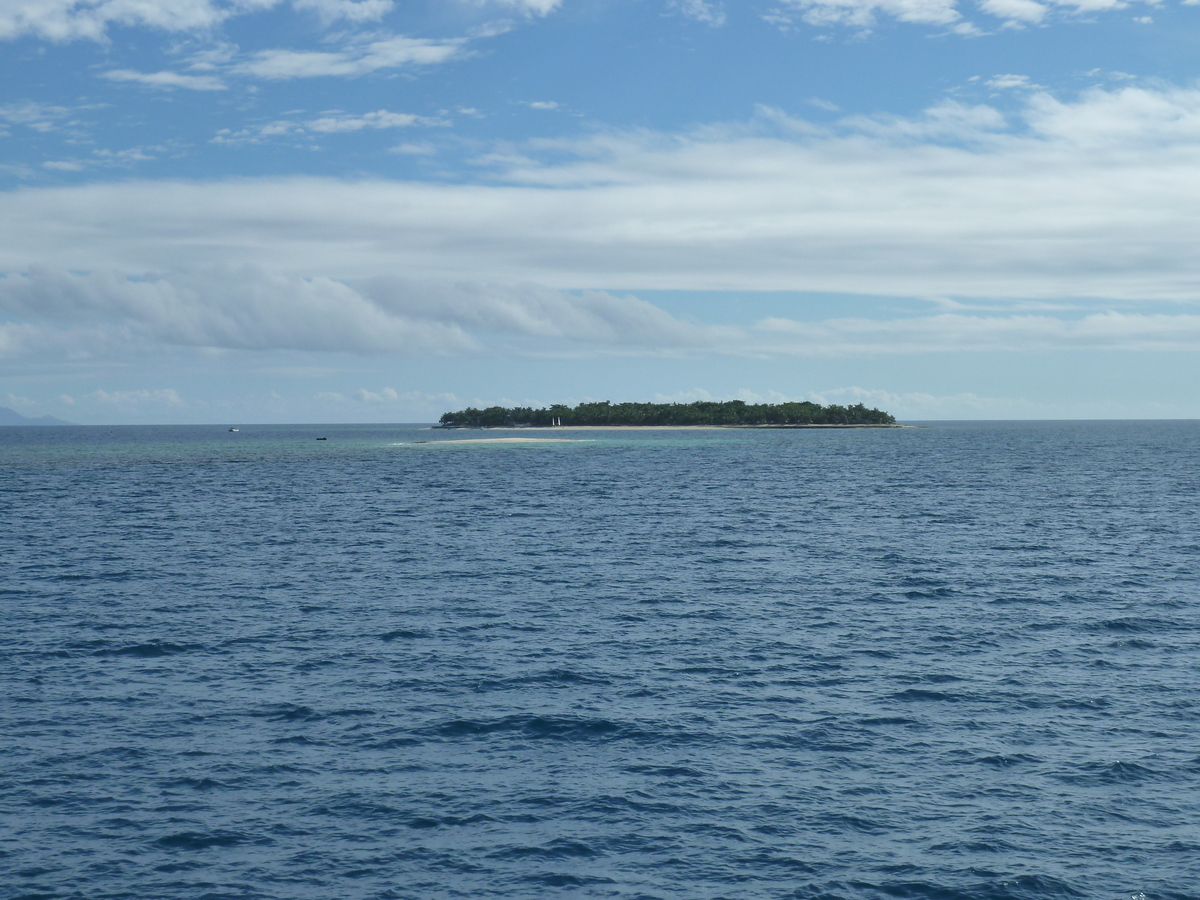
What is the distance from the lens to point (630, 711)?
31766 millimetres

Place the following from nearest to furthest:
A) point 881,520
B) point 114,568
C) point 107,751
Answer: point 107,751 < point 114,568 < point 881,520

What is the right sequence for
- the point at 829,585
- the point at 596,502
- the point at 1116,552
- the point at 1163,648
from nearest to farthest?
the point at 1163,648, the point at 829,585, the point at 1116,552, the point at 596,502

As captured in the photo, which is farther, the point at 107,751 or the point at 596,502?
the point at 596,502

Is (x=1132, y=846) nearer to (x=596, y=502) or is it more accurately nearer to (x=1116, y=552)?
(x=1116, y=552)

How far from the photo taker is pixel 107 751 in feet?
92.1

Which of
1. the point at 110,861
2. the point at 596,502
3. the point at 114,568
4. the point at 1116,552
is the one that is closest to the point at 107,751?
the point at 110,861

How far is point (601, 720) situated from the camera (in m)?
30.8

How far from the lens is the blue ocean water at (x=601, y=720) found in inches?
859

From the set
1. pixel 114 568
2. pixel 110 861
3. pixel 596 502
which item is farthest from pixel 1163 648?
pixel 596 502

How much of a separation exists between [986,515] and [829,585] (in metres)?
42.2

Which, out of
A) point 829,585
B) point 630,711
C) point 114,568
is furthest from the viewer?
point 114,568

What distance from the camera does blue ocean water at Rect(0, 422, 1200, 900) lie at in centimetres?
2181

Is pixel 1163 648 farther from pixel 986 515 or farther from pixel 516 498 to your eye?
pixel 516 498

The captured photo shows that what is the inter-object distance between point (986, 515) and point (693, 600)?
50.3 m
